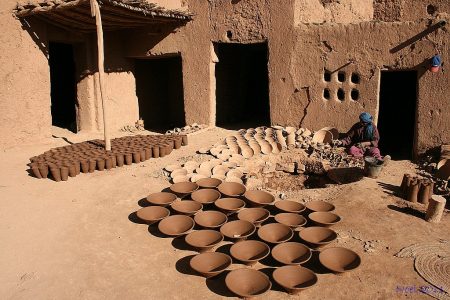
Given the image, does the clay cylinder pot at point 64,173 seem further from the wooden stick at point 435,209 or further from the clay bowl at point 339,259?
the wooden stick at point 435,209

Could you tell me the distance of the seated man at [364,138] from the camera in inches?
289

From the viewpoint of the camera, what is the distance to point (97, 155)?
729 cm

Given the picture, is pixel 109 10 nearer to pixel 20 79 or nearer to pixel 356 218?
pixel 20 79

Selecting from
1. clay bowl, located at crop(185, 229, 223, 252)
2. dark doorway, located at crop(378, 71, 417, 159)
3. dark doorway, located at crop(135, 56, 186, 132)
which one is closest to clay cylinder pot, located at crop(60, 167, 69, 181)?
clay bowl, located at crop(185, 229, 223, 252)

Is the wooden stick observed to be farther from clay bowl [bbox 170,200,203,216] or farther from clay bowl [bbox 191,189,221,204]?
clay bowl [bbox 170,200,203,216]

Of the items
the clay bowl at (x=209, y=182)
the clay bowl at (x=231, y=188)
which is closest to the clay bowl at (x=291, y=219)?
the clay bowl at (x=231, y=188)

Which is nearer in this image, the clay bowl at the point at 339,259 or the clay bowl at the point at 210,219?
the clay bowl at the point at 339,259

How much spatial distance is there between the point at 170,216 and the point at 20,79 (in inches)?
208

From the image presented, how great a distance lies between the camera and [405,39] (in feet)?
24.1

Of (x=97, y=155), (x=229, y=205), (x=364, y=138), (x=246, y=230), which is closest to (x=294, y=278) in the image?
(x=246, y=230)

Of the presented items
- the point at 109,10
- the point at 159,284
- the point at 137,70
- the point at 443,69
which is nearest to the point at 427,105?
the point at 443,69

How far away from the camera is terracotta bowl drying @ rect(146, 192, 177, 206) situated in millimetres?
5625

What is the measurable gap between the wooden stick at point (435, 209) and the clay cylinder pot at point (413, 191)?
21.3 inches

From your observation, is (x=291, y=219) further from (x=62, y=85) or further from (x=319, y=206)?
(x=62, y=85)
